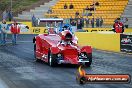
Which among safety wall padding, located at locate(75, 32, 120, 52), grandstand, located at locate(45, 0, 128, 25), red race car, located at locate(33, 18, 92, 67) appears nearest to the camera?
red race car, located at locate(33, 18, 92, 67)

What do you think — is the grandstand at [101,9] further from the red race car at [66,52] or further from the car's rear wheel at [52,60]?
the car's rear wheel at [52,60]

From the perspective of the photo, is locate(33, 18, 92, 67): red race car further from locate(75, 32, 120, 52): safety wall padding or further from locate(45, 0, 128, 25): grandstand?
locate(45, 0, 128, 25): grandstand

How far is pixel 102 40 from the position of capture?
2805 cm

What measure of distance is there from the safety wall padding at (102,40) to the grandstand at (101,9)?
22.7m

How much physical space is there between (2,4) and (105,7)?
843 inches

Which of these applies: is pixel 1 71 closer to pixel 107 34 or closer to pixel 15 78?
pixel 15 78

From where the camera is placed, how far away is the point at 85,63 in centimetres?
1702

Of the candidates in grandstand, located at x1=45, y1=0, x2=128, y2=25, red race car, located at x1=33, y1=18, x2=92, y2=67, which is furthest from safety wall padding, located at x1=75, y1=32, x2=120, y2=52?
grandstand, located at x1=45, y1=0, x2=128, y2=25

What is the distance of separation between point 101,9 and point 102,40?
97.8 feet

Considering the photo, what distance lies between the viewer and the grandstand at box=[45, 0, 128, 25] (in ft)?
182

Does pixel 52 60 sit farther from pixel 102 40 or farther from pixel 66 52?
pixel 102 40

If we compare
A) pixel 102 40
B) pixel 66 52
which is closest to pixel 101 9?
pixel 102 40

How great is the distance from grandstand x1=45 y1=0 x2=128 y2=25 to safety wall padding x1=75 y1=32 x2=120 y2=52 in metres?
22.7

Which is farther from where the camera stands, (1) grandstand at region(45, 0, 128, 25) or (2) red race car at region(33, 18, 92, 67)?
(1) grandstand at region(45, 0, 128, 25)
